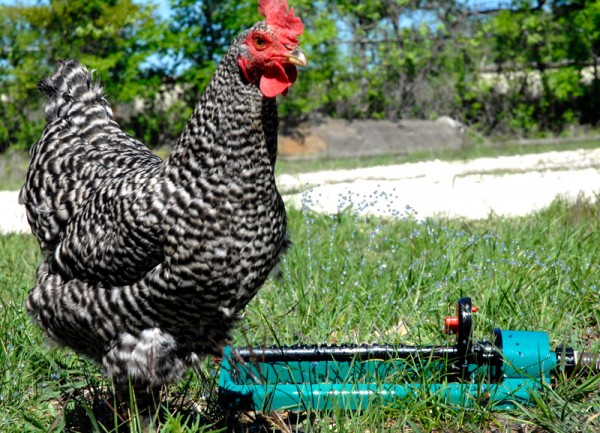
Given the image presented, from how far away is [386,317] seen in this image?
3641 mm

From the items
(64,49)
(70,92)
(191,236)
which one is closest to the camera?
(191,236)

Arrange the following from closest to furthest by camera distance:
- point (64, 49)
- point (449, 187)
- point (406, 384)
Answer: point (406, 384) → point (449, 187) → point (64, 49)

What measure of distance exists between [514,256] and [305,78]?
1158 centimetres

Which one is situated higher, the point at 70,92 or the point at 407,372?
the point at 70,92

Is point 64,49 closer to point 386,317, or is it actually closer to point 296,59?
point 386,317

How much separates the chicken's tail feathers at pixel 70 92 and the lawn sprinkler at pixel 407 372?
1623 mm

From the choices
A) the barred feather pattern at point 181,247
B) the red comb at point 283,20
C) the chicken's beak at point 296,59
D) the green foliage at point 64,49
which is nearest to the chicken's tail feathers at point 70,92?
the barred feather pattern at point 181,247

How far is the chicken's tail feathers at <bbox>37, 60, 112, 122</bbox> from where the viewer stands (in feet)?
12.6

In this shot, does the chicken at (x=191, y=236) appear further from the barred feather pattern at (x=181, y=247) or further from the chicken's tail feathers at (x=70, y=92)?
the chicken's tail feathers at (x=70, y=92)

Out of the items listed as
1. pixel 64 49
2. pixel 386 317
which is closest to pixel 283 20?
pixel 386 317

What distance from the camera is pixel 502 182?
8.04 meters

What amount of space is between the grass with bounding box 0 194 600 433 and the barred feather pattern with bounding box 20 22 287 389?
0.80ft

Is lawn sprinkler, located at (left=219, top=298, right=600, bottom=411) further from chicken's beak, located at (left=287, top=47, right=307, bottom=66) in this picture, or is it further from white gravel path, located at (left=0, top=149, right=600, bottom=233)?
white gravel path, located at (left=0, top=149, right=600, bottom=233)

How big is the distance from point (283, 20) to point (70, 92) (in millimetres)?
1757
